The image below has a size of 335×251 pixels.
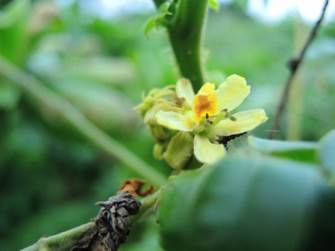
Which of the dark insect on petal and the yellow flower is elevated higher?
the yellow flower

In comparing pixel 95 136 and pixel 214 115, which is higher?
pixel 214 115

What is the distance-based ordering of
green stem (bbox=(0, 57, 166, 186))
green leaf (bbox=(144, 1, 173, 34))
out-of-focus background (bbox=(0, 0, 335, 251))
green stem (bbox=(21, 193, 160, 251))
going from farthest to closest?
out-of-focus background (bbox=(0, 0, 335, 251))
green stem (bbox=(0, 57, 166, 186))
green leaf (bbox=(144, 1, 173, 34))
green stem (bbox=(21, 193, 160, 251))

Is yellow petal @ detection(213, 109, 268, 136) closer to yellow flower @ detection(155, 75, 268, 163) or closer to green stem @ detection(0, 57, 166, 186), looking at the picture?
yellow flower @ detection(155, 75, 268, 163)

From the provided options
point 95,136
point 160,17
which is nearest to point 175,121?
point 160,17

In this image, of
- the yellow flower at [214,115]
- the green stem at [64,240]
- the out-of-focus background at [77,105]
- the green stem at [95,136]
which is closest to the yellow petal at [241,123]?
the yellow flower at [214,115]

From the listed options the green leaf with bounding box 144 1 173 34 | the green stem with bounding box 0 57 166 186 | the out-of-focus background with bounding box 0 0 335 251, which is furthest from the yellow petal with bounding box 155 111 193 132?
the out-of-focus background with bounding box 0 0 335 251

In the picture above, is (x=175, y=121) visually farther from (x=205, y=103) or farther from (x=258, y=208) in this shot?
(x=258, y=208)

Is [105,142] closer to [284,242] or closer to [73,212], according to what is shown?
[73,212]
